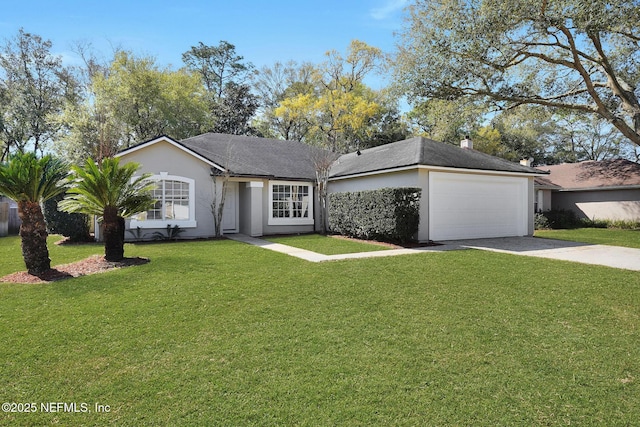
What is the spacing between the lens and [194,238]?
49.4 feet

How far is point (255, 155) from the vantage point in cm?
1889

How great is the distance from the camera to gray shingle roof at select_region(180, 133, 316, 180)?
16.7 metres

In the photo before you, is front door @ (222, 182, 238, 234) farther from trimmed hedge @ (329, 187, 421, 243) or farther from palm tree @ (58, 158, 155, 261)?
palm tree @ (58, 158, 155, 261)

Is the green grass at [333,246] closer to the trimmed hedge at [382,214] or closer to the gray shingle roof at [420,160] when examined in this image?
the trimmed hedge at [382,214]

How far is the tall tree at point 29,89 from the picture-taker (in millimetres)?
28438

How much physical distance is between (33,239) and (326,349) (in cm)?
731

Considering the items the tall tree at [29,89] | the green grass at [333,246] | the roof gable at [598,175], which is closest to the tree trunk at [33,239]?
the green grass at [333,246]

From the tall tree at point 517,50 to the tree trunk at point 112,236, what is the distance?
38.2ft

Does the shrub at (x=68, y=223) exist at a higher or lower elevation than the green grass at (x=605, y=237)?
higher

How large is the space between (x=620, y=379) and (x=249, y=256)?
8.30 m

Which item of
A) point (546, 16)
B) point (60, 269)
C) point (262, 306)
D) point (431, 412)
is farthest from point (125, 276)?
point (546, 16)

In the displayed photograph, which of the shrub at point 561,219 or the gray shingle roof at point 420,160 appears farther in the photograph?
the shrub at point 561,219

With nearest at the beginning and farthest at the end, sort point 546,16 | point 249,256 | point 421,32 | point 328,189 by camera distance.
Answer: point 249,256 → point 546,16 → point 421,32 → point 328,189

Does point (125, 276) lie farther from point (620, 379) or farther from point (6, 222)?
point (6, 222)
